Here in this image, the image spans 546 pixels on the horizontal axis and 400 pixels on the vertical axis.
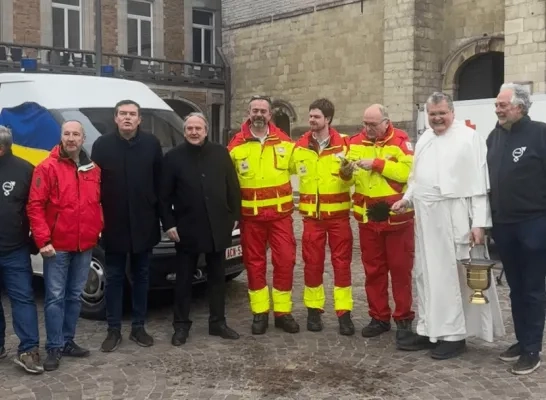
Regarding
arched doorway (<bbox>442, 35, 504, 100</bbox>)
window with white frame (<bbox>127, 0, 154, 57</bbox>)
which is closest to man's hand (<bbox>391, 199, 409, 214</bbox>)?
arched doorway (<bbox>442, 35, 504, 100</bbox>)

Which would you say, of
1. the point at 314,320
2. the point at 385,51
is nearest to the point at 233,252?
the point at 314,320

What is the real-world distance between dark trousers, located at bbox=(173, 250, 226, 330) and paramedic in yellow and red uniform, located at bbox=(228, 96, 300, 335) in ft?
0.94

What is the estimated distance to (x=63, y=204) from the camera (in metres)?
4.88

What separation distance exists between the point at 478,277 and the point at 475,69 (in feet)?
49.4

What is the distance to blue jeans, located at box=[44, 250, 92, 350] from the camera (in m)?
4.92

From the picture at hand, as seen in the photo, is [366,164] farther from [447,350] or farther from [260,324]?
[260,324]

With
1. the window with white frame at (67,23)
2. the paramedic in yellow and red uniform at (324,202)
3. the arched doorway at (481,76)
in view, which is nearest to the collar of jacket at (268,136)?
the paramedic in yellow and red uniform at (324,202)

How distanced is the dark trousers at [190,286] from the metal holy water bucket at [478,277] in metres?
2.04

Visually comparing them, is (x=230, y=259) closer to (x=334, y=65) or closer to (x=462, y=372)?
(x=462, y=372)

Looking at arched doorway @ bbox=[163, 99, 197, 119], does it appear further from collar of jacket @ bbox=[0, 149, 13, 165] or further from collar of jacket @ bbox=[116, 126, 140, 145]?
collar of jacket @ bbox=[0, 149, 13, 165]

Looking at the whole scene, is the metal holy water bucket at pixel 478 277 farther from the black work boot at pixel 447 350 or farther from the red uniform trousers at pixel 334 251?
the red uniform trousers at pixel 334 251

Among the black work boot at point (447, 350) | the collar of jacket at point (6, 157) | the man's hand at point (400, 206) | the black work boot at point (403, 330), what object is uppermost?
the collar of jacket at point (6, 157)

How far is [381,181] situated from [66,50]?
1858 centimetres

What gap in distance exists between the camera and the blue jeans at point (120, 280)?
5.45 m
